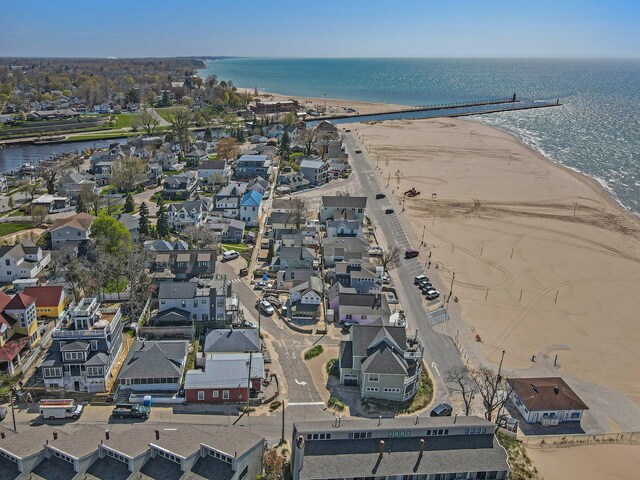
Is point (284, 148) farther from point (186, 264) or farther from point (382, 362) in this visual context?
point (382, 362)

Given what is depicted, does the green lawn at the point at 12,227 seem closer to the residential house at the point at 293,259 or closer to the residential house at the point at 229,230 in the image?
the residential house at the point at 229,230

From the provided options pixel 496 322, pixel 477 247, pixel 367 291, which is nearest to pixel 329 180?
pixel 477 247

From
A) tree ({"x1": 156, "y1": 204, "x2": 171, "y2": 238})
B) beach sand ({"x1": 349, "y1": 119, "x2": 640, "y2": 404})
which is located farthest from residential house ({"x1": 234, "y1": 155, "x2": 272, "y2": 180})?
tree ({"x1": 156, "y1": 204, "x2": 171, "y2": 238})

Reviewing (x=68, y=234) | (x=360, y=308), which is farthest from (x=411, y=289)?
(x=68, y=234)

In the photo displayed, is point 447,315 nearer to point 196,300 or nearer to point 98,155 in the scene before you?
point 196,300

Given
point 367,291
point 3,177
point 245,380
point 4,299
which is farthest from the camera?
point 3,177

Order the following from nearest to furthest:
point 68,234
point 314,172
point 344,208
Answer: point 68,234 → point 344,208 → point 314,172
